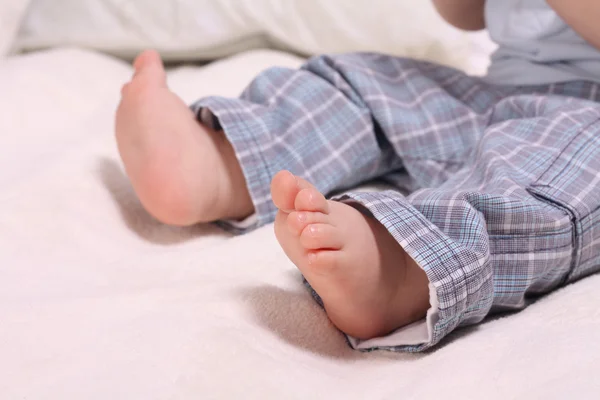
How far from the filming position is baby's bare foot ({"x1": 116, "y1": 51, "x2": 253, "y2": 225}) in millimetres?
631

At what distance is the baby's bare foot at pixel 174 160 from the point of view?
24.9 inches

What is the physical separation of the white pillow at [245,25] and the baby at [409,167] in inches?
5.8

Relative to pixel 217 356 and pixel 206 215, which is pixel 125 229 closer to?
pixel 206 215

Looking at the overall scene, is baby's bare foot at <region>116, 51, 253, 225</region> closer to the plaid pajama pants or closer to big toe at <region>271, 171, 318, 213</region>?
the plaid pajama pants

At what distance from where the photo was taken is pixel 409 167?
0.73 m

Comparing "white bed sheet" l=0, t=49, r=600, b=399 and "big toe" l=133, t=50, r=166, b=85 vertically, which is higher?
"big toe" l=133, t=50, r=166, b=85

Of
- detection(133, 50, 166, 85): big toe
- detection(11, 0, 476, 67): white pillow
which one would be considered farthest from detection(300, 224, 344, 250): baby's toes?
detection(11, 0, 476, 67): white pillow

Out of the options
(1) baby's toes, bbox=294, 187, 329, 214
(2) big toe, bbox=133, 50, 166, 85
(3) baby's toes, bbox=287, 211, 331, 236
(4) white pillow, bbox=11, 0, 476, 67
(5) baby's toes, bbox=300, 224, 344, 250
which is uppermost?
(1) baby's toes, bbox=294, 187, 329, 214

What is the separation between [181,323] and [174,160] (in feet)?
0.78

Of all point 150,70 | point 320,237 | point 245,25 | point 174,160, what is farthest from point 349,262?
point 245,25

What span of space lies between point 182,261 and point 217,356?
0.64 ft

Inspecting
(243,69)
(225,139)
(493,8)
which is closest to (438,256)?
(225,139)

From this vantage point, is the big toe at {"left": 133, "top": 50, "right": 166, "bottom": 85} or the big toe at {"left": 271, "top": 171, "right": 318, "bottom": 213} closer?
the big toe at {"left": 271, "top": 171, "right": 318, "bottom": 213}

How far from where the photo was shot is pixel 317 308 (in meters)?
0.52
